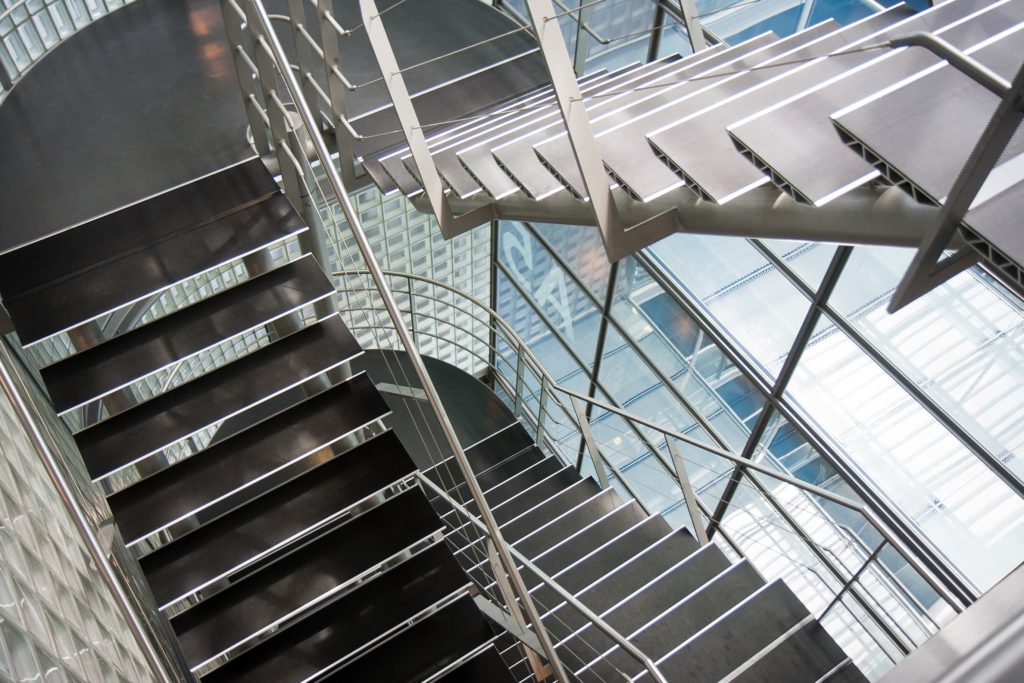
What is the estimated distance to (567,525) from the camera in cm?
508

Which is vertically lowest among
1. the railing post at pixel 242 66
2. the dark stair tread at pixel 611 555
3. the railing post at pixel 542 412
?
the dark stair tread at pixel 611 555

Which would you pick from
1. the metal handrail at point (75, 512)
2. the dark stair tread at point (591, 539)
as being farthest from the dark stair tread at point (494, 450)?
the metal handrail at point (75, 512)

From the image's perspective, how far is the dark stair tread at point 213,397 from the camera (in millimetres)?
3123

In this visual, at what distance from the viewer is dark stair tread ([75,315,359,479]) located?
312cm

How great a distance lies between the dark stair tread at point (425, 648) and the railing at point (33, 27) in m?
3.85

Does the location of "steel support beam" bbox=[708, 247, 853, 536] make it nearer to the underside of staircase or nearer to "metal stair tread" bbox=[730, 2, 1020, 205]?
the underside of staircase

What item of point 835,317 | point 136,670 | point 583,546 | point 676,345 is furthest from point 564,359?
point 136,670

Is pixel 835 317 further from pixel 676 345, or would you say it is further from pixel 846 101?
pixel 846 101

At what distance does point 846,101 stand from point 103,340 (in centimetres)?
280

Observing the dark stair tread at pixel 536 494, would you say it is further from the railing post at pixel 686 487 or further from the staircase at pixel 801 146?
the staircase at pixel 801 146

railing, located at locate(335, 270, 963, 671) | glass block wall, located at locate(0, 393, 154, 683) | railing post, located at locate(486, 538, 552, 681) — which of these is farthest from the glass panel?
glass block wall, located at locate(0, 393, 154, 683)

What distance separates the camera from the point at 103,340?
3.38m

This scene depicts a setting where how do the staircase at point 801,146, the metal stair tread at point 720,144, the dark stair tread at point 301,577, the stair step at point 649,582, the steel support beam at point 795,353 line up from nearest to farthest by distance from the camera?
the staircase at point 801,146 < the metal stair tread at point 720,144 < the dark stair tread at point 301,577 < the steel support beam at point 795,353 < the stair step at point 649,582

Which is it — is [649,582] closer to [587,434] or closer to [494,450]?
[587,434]
